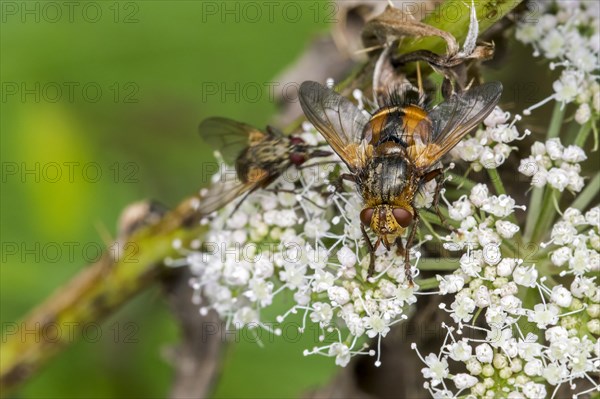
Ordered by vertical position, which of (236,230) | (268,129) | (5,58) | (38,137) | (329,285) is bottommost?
(329,285)

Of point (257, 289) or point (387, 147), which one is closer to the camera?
point (387, 147)

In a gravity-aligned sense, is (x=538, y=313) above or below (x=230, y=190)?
below

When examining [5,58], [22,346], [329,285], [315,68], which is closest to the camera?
[329,285]

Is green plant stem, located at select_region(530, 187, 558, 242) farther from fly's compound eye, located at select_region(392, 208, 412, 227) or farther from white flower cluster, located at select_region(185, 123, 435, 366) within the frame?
fly's compound eye, located at select_region(392, 208, 412, 227)

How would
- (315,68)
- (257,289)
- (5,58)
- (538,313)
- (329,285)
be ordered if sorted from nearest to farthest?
1. (538,313)
2. (329,285)
3. (257,289)
4. (315,68)
5. (5,58)

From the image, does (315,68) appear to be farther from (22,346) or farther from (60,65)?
(22,346)

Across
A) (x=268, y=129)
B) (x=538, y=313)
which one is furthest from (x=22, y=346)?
(x=538, y=313)

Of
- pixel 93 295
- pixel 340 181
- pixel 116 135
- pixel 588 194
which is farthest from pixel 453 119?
pixel 116 135

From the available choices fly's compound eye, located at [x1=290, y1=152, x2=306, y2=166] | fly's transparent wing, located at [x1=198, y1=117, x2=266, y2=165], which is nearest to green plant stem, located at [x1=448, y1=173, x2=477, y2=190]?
fly's compound eye, located at [x1=290, y1=152, x2=306, y2=166]

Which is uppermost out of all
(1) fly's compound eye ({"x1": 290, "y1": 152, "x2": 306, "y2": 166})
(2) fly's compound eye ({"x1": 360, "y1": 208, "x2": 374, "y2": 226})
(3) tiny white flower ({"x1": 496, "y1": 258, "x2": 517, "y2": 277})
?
(1) fly's compound eye ({"x1": 290, "y1": 152, "x2": 306, "y2": 166})
